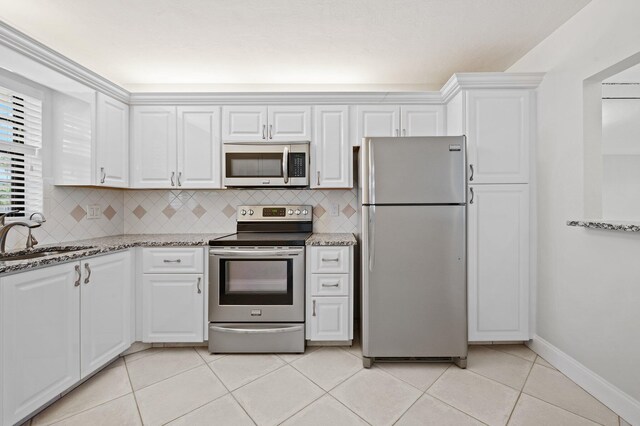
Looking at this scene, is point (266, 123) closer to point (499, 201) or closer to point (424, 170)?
point (424, 170)

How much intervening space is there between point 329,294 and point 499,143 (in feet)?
5.93

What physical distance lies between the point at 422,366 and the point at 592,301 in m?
1.16

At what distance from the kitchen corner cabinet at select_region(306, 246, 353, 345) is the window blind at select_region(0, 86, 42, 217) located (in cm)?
205

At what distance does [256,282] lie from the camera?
230cm

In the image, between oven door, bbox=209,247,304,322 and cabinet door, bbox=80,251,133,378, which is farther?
oven door, bbox=209,247,304,322

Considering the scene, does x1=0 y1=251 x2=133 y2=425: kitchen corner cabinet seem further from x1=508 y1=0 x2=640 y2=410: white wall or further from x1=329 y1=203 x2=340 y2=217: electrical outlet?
x1=508 y1=0 x2=640 y2=410: white wall

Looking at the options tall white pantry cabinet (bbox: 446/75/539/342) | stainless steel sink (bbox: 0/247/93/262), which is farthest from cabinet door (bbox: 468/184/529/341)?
stainless steel sink (bbox: 0/247/93/262)

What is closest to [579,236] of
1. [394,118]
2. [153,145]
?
[394,118]

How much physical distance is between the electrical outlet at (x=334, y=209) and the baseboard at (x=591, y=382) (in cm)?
196

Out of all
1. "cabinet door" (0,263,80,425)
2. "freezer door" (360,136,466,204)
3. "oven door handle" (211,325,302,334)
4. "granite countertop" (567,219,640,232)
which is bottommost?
"oven door handle" (211,325,302,334)

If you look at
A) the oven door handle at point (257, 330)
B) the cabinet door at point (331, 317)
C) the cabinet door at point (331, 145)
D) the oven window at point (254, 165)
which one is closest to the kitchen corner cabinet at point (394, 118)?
the cabinet door at point (331, 145)

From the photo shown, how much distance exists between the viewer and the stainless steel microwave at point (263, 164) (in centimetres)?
256

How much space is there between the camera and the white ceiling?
1848 mm

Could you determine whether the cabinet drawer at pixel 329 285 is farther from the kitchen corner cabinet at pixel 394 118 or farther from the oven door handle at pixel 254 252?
the kitchen corner cabinet at pixel 394 118
